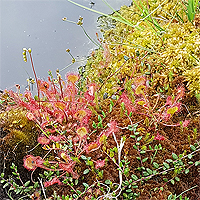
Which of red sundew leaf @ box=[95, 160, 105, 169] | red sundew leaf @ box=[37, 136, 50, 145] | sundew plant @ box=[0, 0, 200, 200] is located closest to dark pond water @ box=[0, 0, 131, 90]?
sundew plant @ box=[0, 0, 200, 200]

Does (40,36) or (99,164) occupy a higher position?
(40,36)

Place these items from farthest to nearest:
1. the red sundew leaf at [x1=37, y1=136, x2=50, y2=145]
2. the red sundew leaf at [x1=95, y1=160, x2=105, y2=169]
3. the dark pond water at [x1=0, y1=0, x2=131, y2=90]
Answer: the dark pond water at [x1=0, y1=0, x2=131, y2=90], the red sundew leaf at [x1=37, y1=136, x2=50, y2=145], the red sundew leaf at [x1=95, y1=160, x2=105, y2=169]

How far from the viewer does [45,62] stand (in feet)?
5.84

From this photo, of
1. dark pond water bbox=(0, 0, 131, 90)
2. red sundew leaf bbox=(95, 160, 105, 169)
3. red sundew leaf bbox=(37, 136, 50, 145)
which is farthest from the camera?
dark pond water bbox=(0, 0, 131, 90)

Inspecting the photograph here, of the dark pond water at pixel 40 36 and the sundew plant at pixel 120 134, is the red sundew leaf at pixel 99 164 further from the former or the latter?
the dark pond water at pixel 40 36

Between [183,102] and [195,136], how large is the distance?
0.82 ft

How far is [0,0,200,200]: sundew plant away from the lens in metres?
1.04

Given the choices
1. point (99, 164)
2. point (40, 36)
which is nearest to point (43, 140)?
point (99, 164)

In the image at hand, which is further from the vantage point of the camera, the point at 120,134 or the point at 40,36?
the point at 40,36

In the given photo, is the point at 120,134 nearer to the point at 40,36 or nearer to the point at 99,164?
the point at 99,164

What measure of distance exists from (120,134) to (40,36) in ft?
3.77

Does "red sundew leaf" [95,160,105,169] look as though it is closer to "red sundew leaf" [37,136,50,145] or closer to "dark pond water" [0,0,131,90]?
"red sundew leaf" [37,136,50,145]

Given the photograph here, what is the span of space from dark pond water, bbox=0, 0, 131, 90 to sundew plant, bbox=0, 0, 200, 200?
35 centimetres

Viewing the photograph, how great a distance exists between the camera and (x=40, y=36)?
1851 mm
